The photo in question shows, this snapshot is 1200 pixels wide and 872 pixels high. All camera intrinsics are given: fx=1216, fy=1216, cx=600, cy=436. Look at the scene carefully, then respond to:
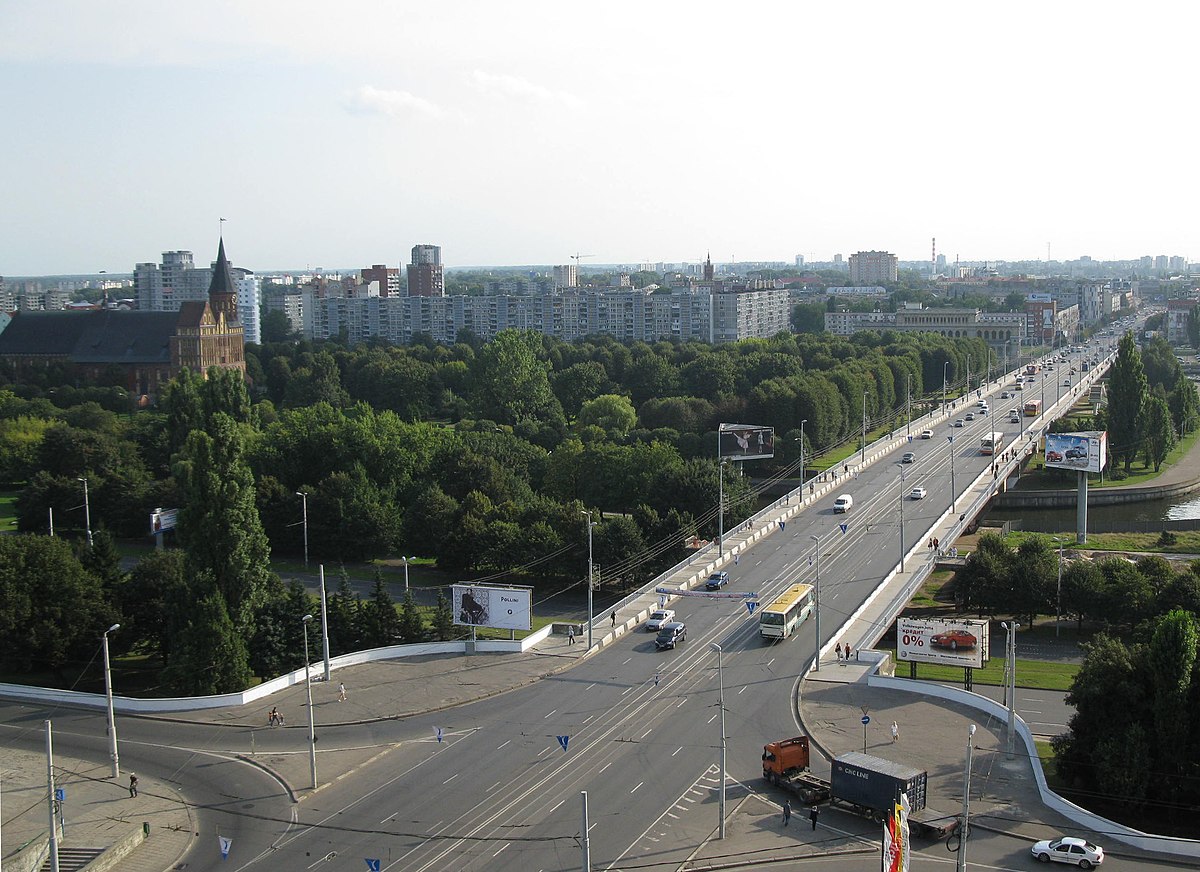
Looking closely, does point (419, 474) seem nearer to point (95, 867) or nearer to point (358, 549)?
point (358, 549)

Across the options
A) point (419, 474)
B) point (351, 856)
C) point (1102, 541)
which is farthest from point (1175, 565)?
point (351, 856)

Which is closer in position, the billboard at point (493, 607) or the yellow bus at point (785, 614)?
the billboard at point (493, 607)

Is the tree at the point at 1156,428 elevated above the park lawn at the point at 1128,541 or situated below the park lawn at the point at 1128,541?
above

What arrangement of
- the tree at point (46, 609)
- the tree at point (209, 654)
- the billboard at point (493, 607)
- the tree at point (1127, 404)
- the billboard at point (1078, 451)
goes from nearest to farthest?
the tree at point (209, 654)
the tree at point (46, 609)
the billboard at point (493, 607)
the billboard at point (1078, 451)
the tree at point (1127, 404)

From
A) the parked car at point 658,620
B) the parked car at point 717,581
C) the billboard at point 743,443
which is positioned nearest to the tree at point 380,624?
the parked car at point 658,620

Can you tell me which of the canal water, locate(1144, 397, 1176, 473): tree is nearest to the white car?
the canal water

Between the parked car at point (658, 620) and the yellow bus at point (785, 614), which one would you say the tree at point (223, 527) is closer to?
the parked car at point (658, 620)

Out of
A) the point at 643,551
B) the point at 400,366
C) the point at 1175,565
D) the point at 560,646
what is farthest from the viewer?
the point at 400,366
